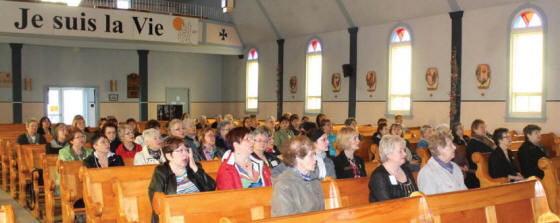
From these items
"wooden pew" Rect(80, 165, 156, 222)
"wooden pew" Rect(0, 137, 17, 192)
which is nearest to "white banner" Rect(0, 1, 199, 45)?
"wooden pew" Rect(0, 137, 17, 192)

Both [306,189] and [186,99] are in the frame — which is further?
[186,99]

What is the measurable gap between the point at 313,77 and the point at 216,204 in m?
14.5

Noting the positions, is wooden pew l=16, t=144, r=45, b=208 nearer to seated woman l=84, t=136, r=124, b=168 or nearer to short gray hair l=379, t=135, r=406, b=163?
seated woman l=84, t=136, r=124, b=168

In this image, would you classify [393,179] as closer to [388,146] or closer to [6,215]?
[388,146]

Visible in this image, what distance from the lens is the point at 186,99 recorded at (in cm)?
2181

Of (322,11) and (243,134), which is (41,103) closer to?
(322,11)

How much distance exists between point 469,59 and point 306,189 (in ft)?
34.8

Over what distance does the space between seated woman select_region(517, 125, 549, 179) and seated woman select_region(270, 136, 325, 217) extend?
443 centimetres

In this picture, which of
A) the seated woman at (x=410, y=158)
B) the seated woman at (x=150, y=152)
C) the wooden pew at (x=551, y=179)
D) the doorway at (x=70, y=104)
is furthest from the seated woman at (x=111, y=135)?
the doorway at (x=70, y=104)

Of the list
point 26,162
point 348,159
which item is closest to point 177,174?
point 348,159

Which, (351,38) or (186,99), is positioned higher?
(351,38)

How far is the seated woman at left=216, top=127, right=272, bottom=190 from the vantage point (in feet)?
13.0

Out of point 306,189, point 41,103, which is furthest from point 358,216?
point 41,103

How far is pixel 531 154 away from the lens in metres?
6.59
